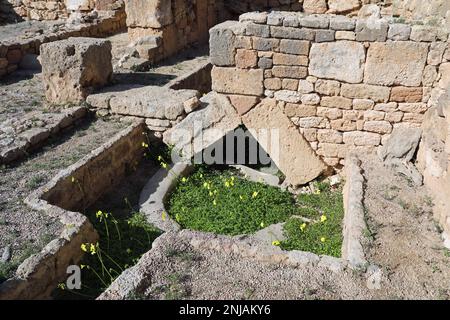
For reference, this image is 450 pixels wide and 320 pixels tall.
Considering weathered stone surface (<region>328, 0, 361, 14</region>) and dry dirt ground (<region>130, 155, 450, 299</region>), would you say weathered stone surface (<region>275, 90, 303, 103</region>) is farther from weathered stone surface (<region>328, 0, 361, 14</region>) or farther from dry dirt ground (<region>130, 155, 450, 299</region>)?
weathered stone surface (<region>328, 0, 361, 14</region>)

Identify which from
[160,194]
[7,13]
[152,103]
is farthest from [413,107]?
[7,13]

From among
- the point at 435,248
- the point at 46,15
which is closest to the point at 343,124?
the point at 435,248

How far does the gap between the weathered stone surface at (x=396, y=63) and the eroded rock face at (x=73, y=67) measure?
4439mm

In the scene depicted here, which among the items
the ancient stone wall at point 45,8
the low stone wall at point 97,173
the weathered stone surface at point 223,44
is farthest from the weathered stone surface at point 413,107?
the ancient stone wall at point 45,8

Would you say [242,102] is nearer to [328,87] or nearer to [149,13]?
[328,87]

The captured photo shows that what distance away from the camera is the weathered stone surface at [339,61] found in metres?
5.59

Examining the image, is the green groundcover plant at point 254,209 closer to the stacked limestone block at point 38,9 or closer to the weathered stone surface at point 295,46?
the weathered stone surface at point 295,46

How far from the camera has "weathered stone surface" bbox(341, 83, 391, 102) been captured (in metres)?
5.69

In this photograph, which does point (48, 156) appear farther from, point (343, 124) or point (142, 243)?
point (343, 124)

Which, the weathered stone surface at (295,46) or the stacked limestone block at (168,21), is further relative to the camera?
the stacked limestone block at (168,21)

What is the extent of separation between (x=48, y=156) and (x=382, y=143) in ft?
14.7

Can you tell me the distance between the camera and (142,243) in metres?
5.16

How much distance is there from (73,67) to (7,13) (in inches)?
337

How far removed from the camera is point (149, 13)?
10180 mm
